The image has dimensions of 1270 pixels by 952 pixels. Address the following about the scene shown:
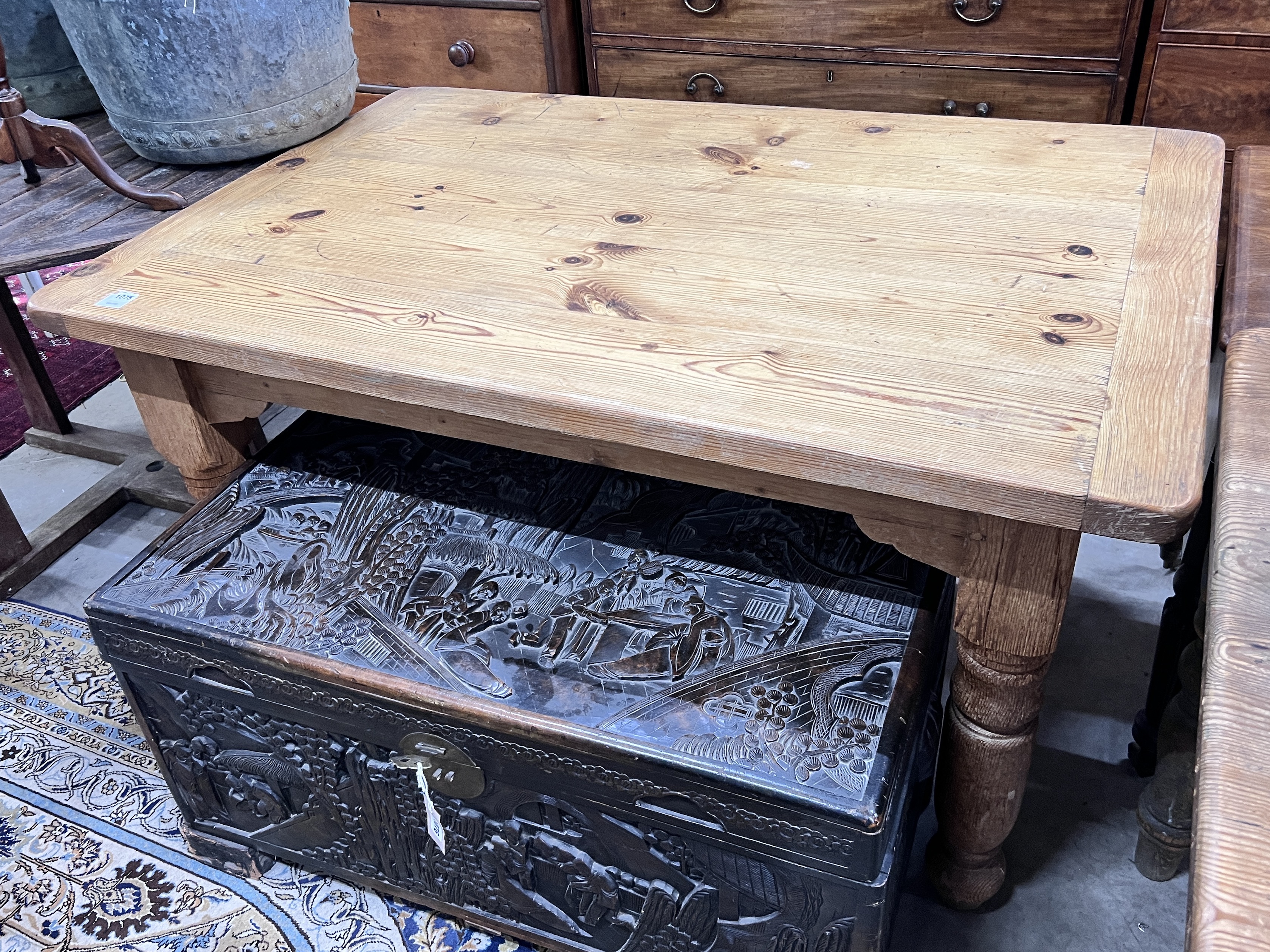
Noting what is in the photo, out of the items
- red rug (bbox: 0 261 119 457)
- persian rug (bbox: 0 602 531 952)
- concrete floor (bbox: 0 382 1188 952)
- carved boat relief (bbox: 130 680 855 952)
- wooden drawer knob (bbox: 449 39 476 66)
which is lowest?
concrete floor (bbox: 0 382 1188 952)

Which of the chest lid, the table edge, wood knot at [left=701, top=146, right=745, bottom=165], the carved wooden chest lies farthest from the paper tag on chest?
wood knot at [left=701, top=146, right=745, bottom=165]

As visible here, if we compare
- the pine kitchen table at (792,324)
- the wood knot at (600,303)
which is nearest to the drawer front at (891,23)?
the pine kitchen table at (792,324)

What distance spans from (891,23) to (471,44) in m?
0.86

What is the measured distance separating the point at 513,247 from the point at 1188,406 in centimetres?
64

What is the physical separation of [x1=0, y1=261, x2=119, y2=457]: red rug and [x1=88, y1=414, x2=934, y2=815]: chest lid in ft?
3.91

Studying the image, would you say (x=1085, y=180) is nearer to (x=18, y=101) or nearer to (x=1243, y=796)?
(x=1243, y=796)

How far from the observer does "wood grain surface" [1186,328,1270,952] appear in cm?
44

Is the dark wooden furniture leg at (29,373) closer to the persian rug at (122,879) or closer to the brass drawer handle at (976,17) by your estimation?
the persian rug at (122,879)

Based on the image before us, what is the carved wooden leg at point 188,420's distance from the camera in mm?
1050

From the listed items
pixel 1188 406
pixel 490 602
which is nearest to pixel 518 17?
→ pixel 490 602

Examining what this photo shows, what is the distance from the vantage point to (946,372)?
0.82m

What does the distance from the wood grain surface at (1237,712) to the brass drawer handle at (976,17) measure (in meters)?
1.20

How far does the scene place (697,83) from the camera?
6.48 feet

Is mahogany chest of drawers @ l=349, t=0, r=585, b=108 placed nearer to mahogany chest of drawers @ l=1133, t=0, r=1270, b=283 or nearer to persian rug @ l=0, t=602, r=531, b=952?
mahogany chest of drawers @ l=1133, t=0, r=1270, b=283
